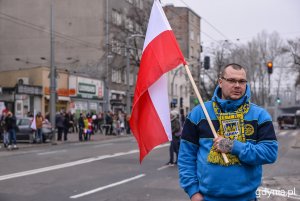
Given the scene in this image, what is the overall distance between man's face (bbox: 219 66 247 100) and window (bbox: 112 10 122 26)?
4702 centimetres

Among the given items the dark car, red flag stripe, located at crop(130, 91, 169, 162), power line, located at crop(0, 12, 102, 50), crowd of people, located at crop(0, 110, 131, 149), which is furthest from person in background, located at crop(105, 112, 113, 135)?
red flag stripe, located at crop(130, 91, 169, 162)

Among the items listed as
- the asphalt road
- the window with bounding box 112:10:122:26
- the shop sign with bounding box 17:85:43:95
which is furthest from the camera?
the window with bounding box 112:10:122:26

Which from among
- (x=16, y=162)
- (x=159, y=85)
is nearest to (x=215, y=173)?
(x=159, y=85)

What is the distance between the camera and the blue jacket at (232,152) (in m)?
Answer: 3.60

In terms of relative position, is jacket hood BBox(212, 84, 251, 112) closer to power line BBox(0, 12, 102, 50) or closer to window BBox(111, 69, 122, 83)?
power line BBox(0, 12, 102, 50)

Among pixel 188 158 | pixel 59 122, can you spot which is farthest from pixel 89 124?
pixel 188 158

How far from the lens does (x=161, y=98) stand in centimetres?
479

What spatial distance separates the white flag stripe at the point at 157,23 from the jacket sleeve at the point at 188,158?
127cm

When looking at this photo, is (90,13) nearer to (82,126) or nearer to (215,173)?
(82,126)

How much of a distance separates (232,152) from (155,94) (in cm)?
140

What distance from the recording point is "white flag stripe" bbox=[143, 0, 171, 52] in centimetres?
488

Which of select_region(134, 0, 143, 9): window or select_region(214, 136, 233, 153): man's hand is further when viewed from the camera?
select_region(134, 0, 143, 9): window

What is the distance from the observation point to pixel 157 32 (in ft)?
16.1

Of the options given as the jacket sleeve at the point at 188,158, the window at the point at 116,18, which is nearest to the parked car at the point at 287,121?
the window at the point at 116,18
